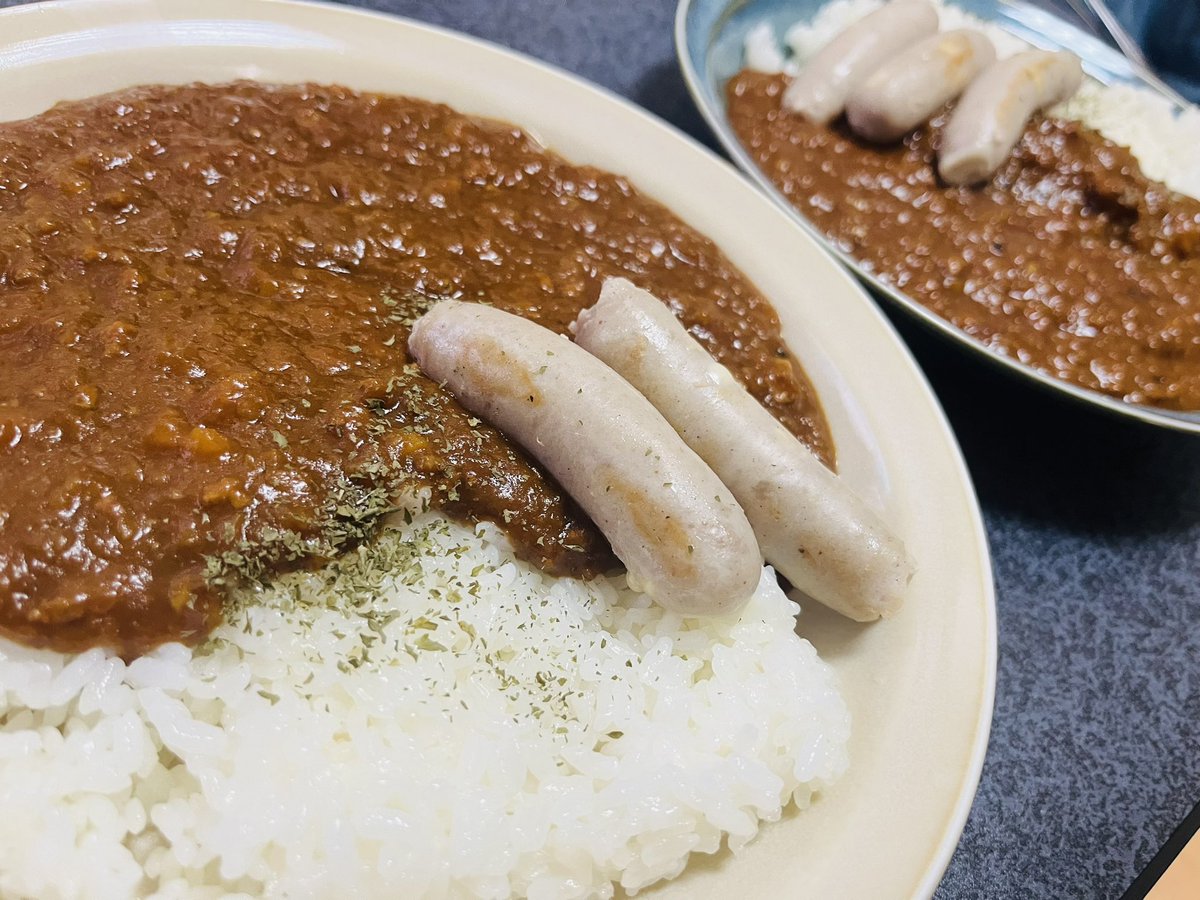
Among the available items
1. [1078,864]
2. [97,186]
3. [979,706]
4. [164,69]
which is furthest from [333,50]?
[1078,864]

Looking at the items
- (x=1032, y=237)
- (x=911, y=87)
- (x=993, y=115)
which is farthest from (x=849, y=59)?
(x=1032, y=237)

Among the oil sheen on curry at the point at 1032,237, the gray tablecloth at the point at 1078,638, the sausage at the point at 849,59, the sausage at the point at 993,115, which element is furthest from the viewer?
the sausage at the point at 849,59

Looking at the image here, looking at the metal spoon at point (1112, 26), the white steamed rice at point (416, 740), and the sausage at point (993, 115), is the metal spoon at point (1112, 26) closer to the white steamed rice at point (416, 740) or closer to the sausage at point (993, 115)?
the sausage at point (993, 115)

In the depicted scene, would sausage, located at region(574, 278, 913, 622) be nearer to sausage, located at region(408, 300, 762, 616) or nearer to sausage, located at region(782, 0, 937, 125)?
sausage, located at region(408, 300, 762, 616)

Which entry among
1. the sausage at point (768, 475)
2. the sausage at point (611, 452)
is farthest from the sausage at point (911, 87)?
the sausage at point (611, 452)

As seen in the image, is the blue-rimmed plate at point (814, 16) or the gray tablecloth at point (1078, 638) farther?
the blue-rimmed plate at point (814, 16)

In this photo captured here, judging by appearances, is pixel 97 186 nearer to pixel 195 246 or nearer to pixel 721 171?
pixel 195 246
